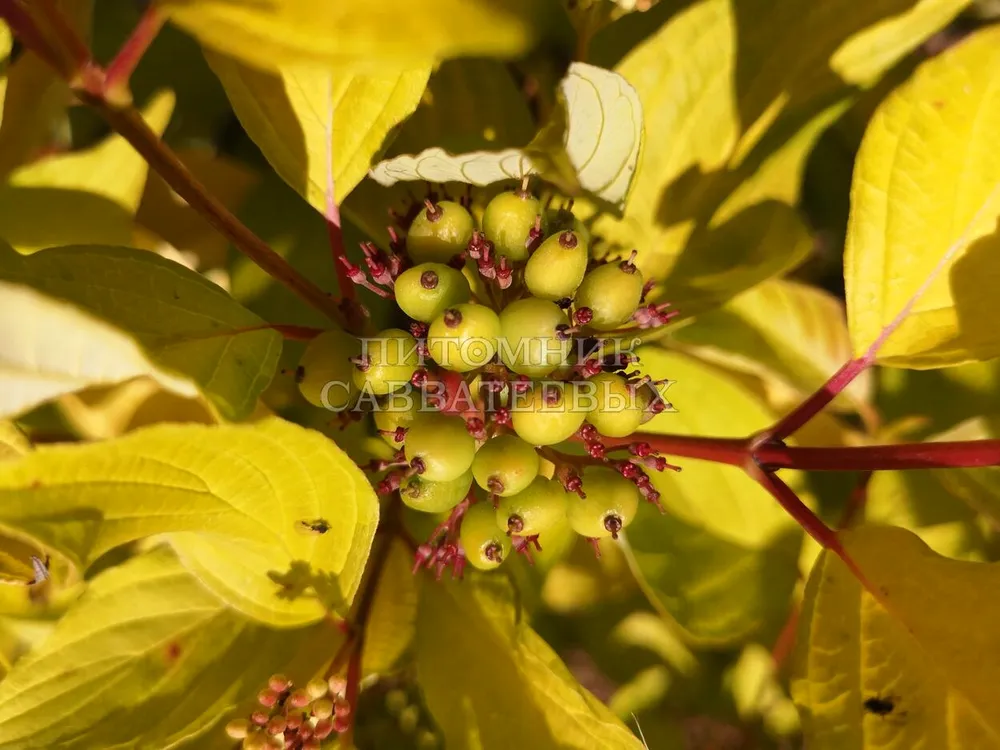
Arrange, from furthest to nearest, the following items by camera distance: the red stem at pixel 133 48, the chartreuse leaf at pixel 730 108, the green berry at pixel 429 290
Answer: the chartreuse leaf at pixel 730 108 < the green berry at pixel 429 290 < the red stem at pixel 133 48

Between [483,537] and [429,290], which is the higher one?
[429,290]

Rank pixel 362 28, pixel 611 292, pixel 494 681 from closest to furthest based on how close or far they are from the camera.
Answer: pixel 362 28, pixel 611 292, pixel 494 681

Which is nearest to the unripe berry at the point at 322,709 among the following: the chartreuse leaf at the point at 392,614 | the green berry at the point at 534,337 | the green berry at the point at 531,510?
the chartreuse leaf at the point at 392,614

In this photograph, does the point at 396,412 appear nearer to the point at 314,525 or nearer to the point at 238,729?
the point at 314,525

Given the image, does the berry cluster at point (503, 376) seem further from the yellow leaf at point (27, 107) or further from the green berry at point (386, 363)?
the yellow leaf at point (27, 107)

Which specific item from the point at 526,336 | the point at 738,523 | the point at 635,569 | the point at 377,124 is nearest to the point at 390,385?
the point at 526,336

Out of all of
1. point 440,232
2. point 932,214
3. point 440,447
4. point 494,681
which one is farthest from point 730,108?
point 494,681

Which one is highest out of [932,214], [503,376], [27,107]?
[27,107]
